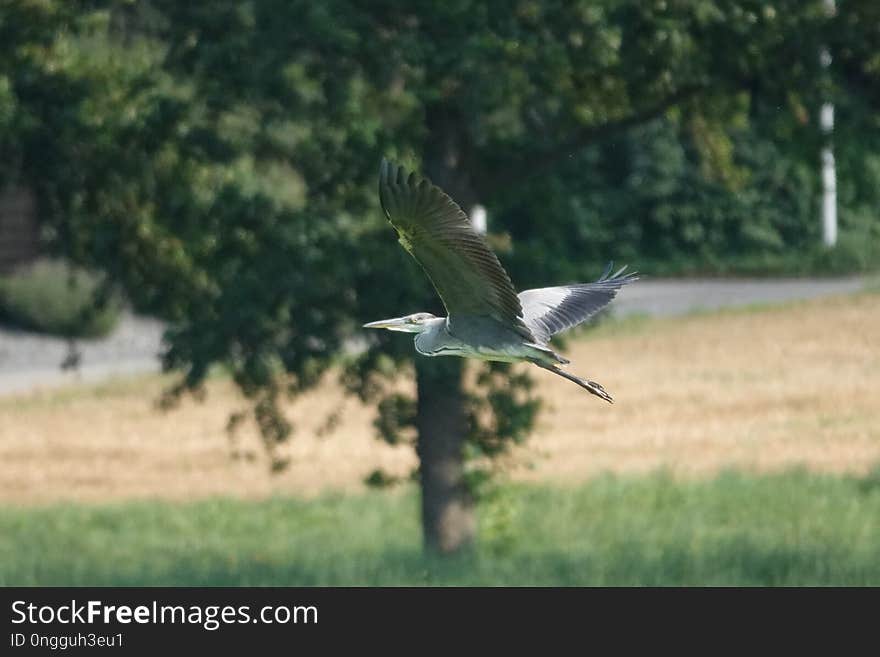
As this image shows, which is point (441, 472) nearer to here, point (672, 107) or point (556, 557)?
point (556, 557)

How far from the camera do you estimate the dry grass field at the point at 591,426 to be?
643 inches

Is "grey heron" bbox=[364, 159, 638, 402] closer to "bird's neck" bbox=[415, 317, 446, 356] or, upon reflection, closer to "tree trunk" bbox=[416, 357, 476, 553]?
"bird's neck" bbox=[415, 317, 446, 356]

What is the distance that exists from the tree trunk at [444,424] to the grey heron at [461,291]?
15.0 feet

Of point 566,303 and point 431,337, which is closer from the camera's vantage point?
point 431,337

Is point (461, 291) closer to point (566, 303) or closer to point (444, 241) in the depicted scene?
point (444, 241)

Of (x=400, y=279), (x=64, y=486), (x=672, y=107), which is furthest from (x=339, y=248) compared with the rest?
(x=64, y=486)

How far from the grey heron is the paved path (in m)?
14.7

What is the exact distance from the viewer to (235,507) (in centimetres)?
1486

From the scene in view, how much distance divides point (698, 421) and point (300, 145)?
29.7 ft

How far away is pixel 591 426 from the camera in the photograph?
19.3 metres

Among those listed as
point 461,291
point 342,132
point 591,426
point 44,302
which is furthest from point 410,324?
point 44,302

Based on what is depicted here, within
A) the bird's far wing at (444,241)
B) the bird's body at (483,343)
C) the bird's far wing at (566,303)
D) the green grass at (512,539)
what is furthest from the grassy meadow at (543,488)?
the bird's far wing at (444,241)

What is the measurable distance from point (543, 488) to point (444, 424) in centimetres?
351

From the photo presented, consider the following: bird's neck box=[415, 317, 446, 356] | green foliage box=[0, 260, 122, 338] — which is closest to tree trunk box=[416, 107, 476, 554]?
bird's neck box=[415, 317, 446, 356]
